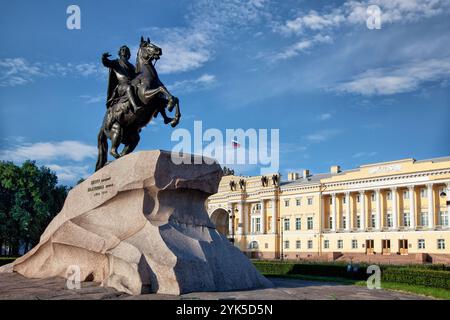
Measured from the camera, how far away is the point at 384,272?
2108 centimetres

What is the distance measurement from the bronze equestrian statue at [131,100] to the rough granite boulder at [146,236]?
1.63 m

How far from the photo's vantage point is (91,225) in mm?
13344

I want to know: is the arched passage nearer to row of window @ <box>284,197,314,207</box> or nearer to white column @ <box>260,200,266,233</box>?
white column @ <box>260,200,266,233</box>

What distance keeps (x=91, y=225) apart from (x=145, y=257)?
101 inches

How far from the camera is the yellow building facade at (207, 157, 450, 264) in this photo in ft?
188

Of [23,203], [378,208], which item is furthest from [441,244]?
[23,203]

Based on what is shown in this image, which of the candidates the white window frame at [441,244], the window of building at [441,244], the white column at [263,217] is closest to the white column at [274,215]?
the white column at [263,217]

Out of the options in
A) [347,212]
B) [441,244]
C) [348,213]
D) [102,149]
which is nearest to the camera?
[102,149]

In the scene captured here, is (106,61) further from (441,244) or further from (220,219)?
(220,219)

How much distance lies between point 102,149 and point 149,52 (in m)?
3.55

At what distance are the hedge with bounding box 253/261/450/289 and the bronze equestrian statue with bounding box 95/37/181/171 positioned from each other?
1129cm

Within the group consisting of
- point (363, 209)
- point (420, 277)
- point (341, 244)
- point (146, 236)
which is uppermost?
point (363, 209)

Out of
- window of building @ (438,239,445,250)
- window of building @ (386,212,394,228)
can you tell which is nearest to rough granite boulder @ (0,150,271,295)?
window of building @ (438,239,445,250)
